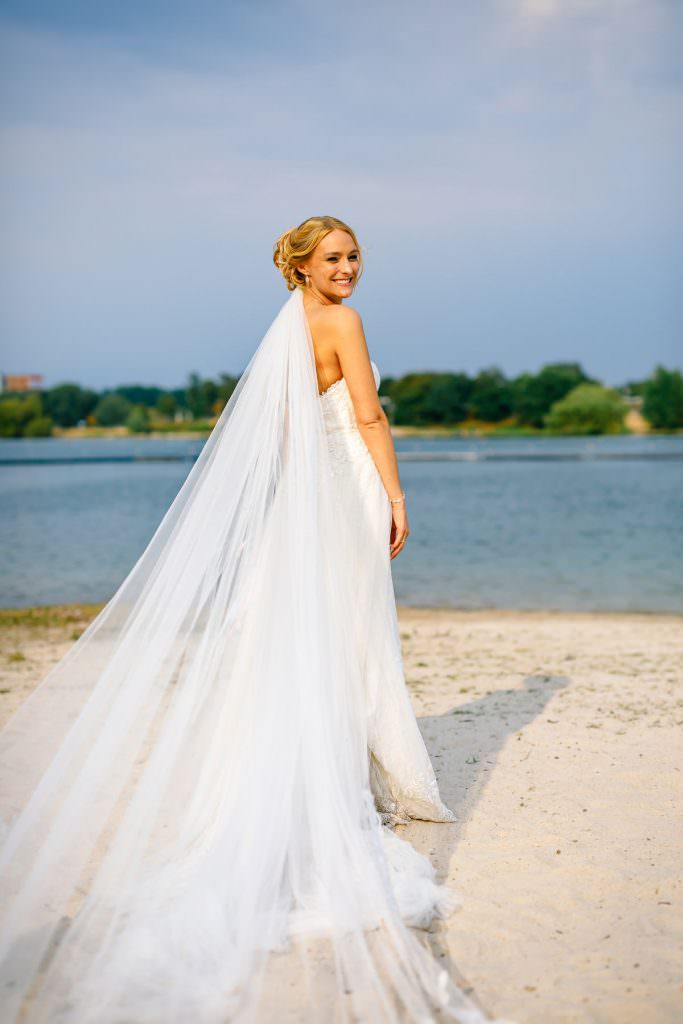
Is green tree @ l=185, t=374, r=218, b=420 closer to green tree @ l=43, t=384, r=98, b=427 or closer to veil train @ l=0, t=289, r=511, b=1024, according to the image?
green tree @ l=43, t=384, r=98, b=427

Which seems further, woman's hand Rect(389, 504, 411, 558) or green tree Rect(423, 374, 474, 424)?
green tree Rect(423, 374, 474, 424)

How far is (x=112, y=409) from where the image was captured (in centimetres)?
11388

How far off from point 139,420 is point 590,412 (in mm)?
51333

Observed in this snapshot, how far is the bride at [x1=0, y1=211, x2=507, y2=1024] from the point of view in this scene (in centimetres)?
274

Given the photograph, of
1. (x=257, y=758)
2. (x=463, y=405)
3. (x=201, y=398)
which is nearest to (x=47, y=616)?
(x=257, y=758)

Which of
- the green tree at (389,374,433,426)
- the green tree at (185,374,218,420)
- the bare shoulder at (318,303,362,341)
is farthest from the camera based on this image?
the green tree at (389,374,433,426)

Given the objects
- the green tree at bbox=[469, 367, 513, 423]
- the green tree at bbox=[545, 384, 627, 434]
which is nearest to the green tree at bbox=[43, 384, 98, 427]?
the green tree at bbox=[469, 367, 513, 423]

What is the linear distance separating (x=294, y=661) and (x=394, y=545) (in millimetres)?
772

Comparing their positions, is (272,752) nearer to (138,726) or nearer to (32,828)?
(138,726)

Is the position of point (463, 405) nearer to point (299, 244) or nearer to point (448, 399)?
point (448, 399)

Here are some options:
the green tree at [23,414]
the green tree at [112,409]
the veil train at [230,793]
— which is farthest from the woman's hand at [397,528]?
the green tree at [112,409]

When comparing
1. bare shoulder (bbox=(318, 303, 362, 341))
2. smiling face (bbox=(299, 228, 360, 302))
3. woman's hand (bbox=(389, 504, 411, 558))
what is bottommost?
woman's hand (bbox=(389, 504, 411, 558))

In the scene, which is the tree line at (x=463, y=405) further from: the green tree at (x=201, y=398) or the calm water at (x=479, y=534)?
the calm water at (x=479, y=534)

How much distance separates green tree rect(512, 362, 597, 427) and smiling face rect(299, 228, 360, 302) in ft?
372
